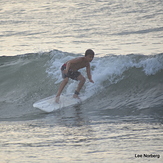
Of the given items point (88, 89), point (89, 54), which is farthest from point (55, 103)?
point (88, 89)

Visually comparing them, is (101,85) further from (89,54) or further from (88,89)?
(89,54)

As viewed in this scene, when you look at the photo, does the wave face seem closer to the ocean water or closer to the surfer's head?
the ocean water

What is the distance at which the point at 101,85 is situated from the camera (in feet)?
35.1

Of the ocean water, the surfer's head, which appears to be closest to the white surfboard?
the ocean water

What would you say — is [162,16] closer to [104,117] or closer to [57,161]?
[104,117]

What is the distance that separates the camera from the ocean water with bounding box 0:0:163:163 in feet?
17.6

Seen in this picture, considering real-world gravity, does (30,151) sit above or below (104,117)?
above

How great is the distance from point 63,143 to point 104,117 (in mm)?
2204

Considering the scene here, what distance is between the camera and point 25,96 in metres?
11.4

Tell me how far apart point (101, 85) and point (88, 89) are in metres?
0.44

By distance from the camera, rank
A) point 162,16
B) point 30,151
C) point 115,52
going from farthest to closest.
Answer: point 162,16 < point 115,52 < point 30,151

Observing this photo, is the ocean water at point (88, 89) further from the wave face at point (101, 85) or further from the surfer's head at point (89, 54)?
the surfer's head at point (89, 54)

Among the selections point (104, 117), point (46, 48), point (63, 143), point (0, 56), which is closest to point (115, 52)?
point (46, 48)

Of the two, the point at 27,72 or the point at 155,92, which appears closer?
the point at 155,92
